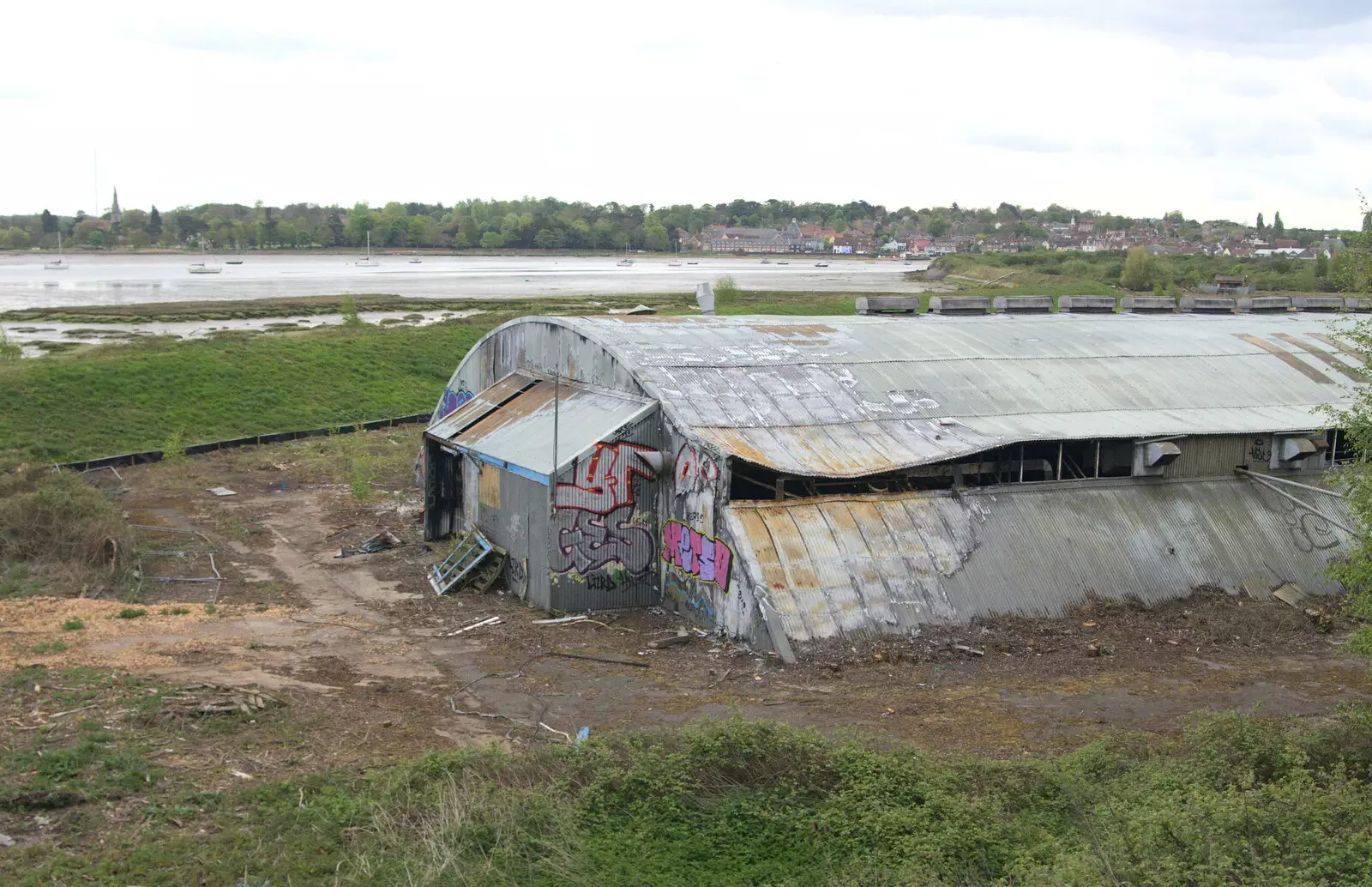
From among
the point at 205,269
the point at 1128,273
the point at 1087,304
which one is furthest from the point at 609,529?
the point at 205,269

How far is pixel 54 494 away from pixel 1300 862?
2781 cm

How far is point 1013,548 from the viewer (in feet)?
86.0

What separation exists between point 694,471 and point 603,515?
2272 mm

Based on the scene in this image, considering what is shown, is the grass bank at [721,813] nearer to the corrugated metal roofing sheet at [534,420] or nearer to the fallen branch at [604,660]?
the fallen branch at [604,660]

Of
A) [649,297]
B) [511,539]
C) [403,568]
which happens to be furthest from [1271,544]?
[649,297]

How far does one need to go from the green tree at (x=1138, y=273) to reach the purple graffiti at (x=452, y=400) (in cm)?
8111

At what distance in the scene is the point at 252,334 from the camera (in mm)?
72438

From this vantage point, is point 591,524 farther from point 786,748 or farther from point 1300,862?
point 1300,862

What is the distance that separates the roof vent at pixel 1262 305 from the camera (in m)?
46.1

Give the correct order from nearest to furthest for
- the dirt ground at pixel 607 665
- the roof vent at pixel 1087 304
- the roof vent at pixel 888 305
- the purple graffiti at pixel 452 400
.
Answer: the dirt ground at pixel 607 665 → the purple graffiti at pixel 452 400 → the roof vent at pixel 888 305 → the roof vent at pixel 1087 304

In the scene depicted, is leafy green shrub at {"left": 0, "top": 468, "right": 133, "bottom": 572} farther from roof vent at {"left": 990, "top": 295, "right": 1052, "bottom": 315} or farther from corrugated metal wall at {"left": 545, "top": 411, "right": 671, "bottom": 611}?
roof vent at {"left": 990, "top": 295, "right": 1052, "bottom": 315}

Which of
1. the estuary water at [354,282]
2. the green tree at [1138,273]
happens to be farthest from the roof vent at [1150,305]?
the estuary water at [354,282]

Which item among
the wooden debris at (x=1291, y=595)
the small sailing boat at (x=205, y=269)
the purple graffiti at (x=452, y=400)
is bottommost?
the wooden debris at (x=1291, y=595)

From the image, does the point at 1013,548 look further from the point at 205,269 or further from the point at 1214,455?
the point at 205,269
